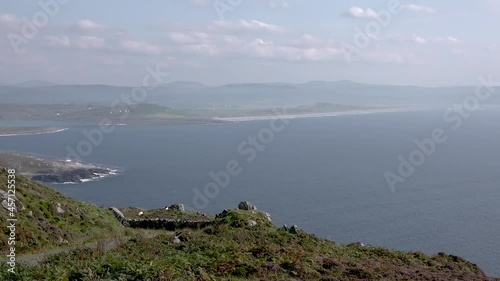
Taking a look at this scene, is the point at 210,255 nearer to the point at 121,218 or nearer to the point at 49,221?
the point at 49,221

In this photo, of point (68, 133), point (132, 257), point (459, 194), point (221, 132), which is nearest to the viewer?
point (132, 257)

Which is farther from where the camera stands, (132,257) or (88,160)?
(88,160)

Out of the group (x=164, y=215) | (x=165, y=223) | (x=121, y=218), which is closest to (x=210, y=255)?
(x=165, y=223)

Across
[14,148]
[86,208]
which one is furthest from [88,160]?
[86,208]

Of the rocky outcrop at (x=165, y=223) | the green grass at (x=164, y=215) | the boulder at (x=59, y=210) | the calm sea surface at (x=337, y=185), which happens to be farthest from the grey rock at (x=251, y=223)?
the calm sea surface at (x=337, y=185)

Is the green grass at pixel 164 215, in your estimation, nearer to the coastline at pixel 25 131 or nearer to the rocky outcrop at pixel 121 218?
the rocky outcrop at pixel 121 218

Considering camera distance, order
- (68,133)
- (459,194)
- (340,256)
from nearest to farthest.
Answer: (340,256) < (459,194) < (68,133)

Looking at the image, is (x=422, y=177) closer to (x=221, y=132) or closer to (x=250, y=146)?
(x=250, y=146)

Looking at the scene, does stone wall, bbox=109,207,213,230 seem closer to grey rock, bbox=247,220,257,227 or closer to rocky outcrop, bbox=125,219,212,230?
rocky outcrop, bbox=125,219,212,230

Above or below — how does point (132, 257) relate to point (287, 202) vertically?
above
